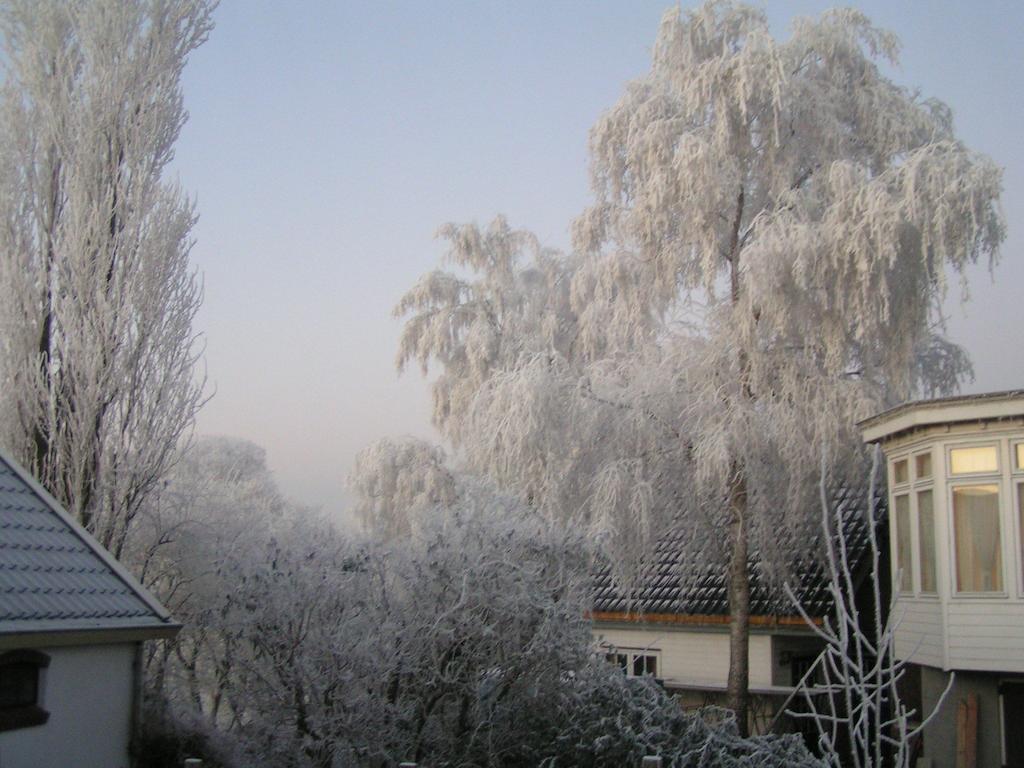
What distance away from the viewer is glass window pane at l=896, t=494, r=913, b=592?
14086 mm

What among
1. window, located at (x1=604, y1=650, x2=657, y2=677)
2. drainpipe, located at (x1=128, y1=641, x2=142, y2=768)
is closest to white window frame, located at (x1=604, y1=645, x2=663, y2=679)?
window, located at (x1=604, y1=650, x2=657, y2=677)

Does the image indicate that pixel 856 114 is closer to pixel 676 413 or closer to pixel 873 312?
pixel 873 312

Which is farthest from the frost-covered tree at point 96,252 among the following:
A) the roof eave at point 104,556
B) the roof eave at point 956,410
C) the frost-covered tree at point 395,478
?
the frost-covered tree at point 395,478

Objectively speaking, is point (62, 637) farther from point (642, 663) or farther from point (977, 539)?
point (642, 663)

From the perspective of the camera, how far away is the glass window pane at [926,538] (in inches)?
524

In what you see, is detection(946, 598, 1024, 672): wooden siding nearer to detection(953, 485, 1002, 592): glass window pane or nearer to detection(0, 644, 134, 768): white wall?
detection(953, 485, 1002, 592): glass window pane

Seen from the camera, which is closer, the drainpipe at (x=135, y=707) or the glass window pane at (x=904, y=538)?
the drainpipe at (x=135, y=707)

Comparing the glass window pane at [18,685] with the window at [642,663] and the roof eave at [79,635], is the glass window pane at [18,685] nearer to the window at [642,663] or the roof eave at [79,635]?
the roof eave at [79,635]

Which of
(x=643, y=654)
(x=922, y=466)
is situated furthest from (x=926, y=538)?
(x=643, y=654)

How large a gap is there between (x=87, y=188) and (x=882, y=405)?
10.8 metres

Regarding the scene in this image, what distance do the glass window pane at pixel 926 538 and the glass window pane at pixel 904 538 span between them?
0.39m

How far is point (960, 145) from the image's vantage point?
16266 millimetres

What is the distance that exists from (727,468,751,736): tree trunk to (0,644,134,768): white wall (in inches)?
A: 367

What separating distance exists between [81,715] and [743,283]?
34.9ft
